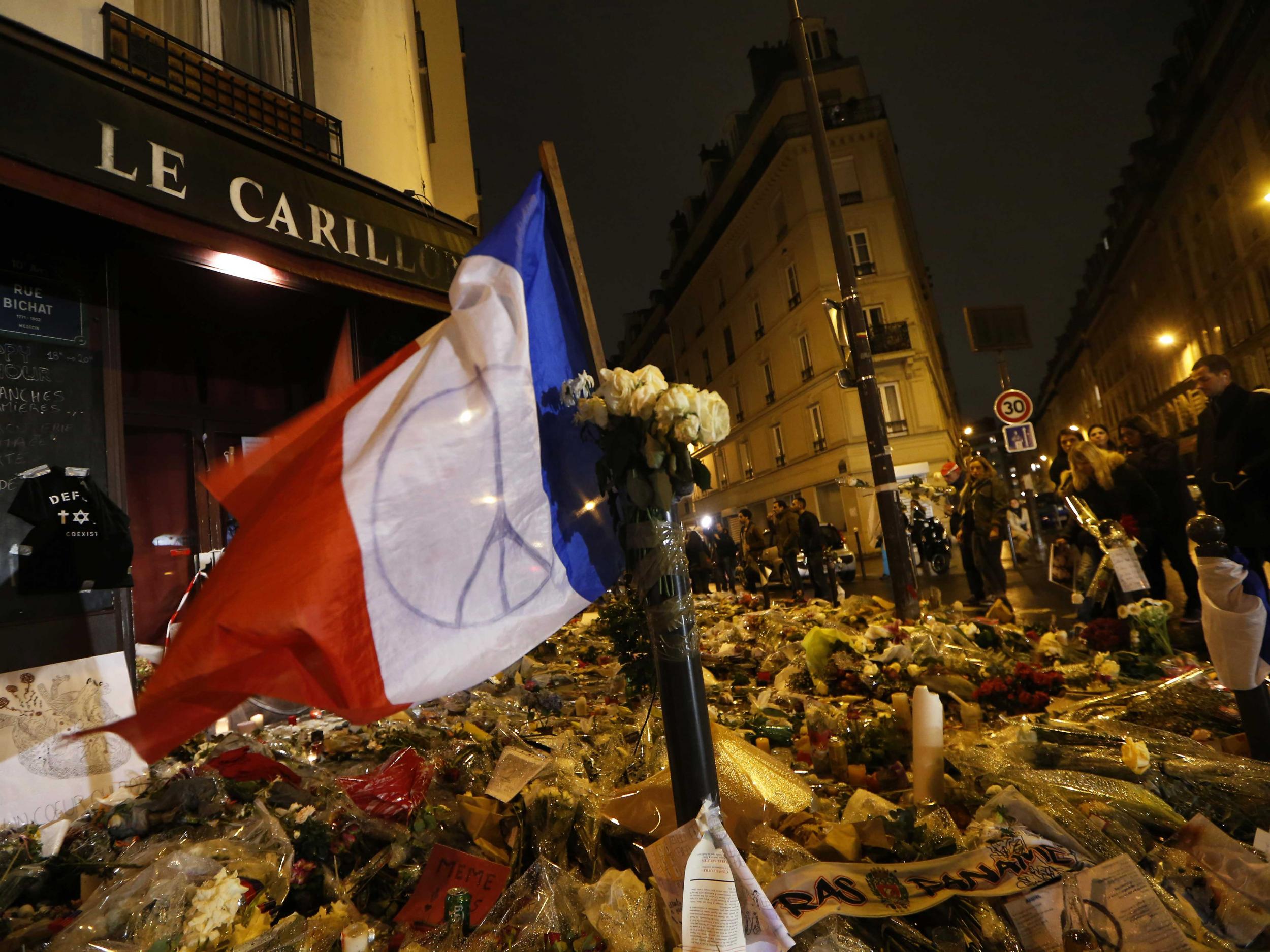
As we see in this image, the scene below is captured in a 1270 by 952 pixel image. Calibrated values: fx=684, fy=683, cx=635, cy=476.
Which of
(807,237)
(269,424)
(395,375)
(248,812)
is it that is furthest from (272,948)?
(807,237)

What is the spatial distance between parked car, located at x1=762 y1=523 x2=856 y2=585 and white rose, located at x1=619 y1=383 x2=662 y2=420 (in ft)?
29.6

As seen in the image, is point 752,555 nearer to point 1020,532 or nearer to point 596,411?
point 1020,532

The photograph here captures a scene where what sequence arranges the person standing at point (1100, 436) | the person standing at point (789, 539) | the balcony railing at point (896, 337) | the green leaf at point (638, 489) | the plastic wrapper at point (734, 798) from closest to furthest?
the green leaf at point (638, 489) < the plastic wrapper at point (734, 798) < the person standing at point (1100, 436) < the person standing at point (789, 539) < the balcony railing at point (896, 337)

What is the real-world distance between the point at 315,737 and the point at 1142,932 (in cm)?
451

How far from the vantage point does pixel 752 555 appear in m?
14.0

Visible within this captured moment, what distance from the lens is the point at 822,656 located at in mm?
5406

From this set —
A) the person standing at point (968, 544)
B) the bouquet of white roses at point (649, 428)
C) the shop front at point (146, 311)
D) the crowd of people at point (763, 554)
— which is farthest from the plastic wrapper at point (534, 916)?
the crowd of people at point (763, 554)

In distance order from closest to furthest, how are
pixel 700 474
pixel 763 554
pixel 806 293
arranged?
pixel 700 474
pixel 763 554
pixel 806 293

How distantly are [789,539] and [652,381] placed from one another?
9.68 meters

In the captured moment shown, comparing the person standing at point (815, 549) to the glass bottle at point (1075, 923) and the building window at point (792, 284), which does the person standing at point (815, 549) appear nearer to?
the glass bottle at point (1075, 923)

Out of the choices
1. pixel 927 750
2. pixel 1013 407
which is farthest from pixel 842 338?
pixel 927 750

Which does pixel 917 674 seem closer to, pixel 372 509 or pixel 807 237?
pixel 372 509

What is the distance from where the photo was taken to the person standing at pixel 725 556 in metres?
14.2

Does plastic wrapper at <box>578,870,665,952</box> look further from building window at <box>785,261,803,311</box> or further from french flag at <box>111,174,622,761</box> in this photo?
building window at <box>785,261,803,311</box>
